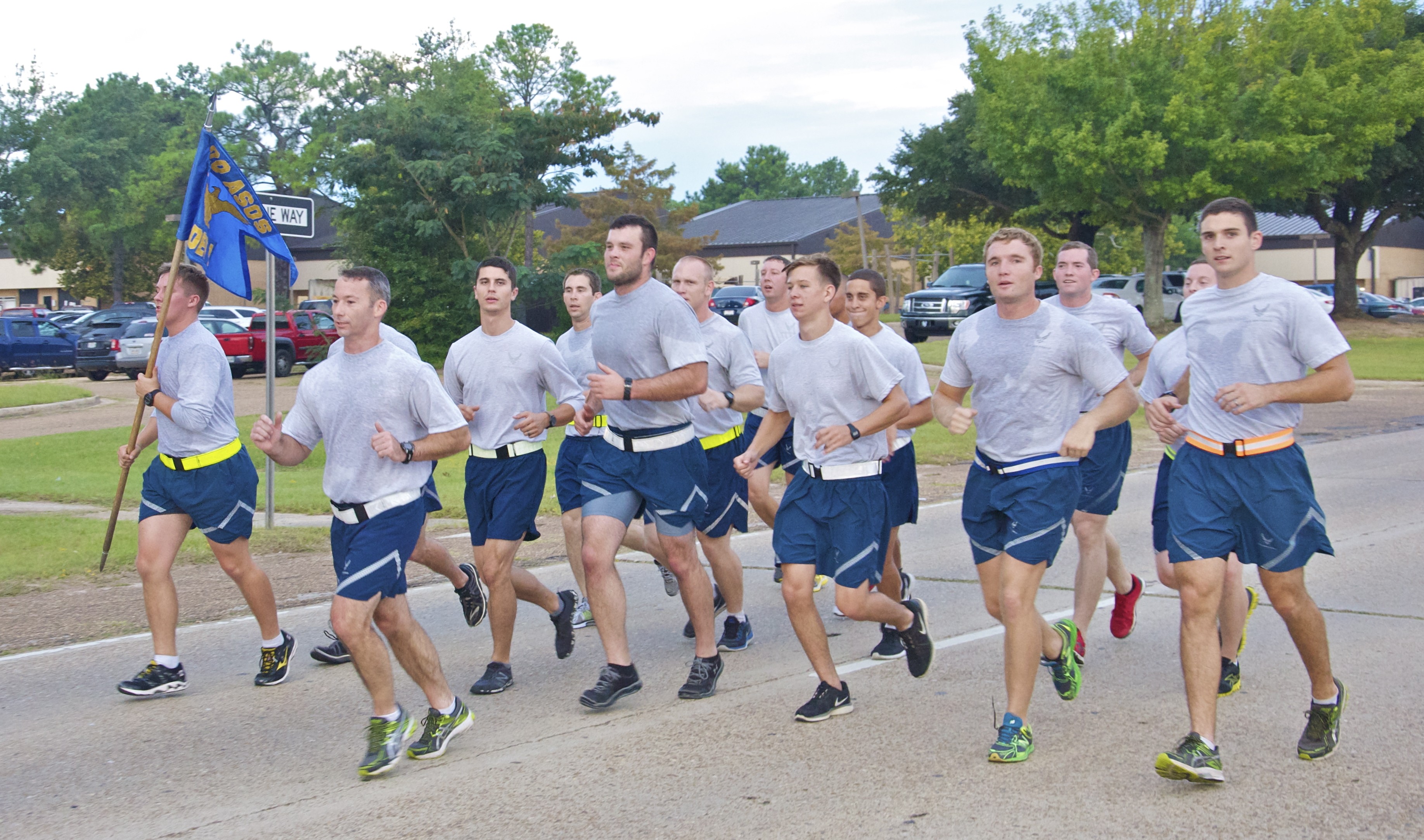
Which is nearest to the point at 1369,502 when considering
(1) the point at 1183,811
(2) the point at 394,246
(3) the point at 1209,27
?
(1) the point at 1183,811

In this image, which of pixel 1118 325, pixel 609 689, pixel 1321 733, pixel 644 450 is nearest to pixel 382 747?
pixel 609 689

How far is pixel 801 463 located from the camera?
578cm

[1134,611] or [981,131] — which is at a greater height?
[981,131]

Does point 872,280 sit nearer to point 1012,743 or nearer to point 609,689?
point 609,689

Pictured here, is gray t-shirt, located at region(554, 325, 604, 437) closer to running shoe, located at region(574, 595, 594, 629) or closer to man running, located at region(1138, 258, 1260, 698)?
running shoe, located at region(574, 595, 594, 629)

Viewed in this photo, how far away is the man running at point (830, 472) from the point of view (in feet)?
17.4

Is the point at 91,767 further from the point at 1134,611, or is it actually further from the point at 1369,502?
the point at 1369,502

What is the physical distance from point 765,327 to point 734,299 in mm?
36209

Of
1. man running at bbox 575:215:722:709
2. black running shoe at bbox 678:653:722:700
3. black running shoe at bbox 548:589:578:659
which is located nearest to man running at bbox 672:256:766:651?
man running at bbox 575:215:722:709

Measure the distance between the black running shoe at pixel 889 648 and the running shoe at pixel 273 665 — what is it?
2.92 meters

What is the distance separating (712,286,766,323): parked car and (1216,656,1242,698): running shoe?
3410cm

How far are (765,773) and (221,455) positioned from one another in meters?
3.16

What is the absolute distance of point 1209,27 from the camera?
34844 mm

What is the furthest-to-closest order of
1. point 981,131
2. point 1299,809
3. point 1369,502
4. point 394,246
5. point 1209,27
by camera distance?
point 981,131 → point 1209,27 → point 394,246 → point 1369,502 → point 1299,809
